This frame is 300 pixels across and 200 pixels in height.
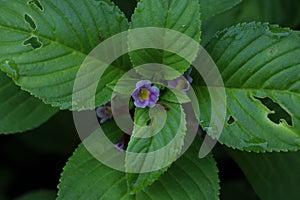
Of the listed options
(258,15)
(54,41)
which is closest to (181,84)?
(54,41)

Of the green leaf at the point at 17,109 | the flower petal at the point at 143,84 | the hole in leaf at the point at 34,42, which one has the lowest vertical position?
the green leaf at the point at 17,109

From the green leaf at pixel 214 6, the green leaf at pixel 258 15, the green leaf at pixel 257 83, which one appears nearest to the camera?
the green leaf at pixel 257 83

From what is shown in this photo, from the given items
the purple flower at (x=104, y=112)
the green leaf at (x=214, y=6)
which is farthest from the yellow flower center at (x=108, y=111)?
the green leaf at (x=214, y=6)

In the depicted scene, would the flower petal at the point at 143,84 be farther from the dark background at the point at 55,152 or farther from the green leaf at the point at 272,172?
the dark background at the point at 55,152

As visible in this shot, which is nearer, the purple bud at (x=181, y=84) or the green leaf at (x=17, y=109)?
the purple bud at (x=181, y=84)

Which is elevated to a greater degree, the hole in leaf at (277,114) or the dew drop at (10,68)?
the dew drop at (10,68)

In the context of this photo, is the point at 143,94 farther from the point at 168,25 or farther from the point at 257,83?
the point at 257,83
